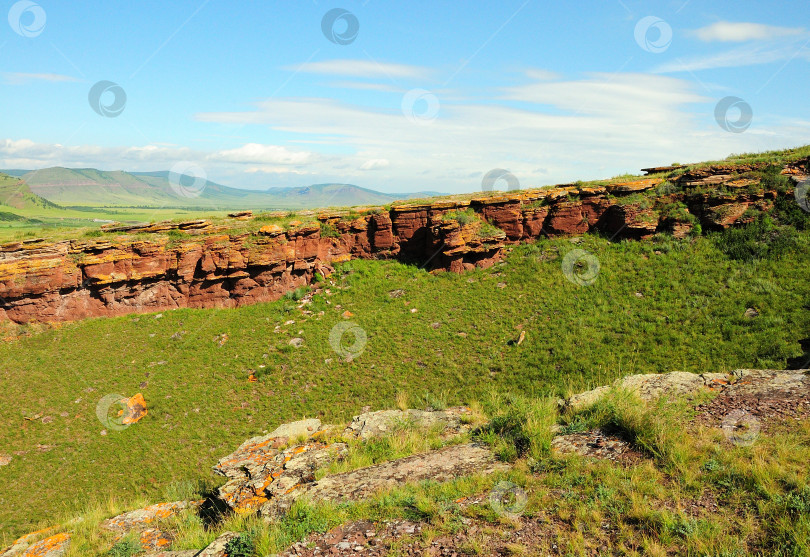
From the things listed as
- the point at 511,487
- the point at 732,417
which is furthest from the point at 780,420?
the point at 511,487

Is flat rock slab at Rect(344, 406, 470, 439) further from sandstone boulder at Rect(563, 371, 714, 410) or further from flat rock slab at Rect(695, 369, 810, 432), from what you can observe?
flat rock slab at Rect(695, 369, 810, 432)

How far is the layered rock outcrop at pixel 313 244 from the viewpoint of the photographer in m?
26.5

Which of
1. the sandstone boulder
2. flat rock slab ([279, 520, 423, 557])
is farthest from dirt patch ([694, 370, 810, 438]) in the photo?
flat rock slab ([279, 520, 423, 557])

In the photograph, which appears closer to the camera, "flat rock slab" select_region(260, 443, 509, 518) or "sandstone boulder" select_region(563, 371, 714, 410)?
"flat rock slab" select_region(260, 443, 509, 518)

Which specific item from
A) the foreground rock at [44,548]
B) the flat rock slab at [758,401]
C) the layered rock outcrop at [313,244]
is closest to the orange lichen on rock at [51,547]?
the foreground rock at [44,548]

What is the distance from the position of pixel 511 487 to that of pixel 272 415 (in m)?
16.6

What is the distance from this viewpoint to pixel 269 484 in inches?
418

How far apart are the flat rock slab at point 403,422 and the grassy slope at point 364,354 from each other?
262 inches

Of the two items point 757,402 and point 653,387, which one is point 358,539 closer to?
point 653,387

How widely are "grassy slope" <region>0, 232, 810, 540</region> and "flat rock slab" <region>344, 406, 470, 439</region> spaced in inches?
262

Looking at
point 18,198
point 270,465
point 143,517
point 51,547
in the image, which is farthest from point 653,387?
point 18,198

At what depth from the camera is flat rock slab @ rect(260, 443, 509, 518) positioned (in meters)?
9.01

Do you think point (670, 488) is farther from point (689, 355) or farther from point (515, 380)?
point (689, 355)

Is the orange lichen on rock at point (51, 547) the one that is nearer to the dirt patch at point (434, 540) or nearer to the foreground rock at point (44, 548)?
the foreground rock at point (44, 548)
